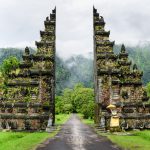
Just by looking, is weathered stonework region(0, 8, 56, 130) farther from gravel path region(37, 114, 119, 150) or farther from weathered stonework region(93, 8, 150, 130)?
gravel path region(37, 114, 119, 150)

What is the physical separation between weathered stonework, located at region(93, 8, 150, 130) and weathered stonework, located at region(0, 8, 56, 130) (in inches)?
230

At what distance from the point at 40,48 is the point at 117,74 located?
428 inches

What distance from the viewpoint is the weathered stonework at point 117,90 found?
39062mm

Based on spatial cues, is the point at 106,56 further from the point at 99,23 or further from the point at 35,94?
the point at 35,94

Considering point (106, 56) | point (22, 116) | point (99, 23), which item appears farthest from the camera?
point (99, 23)

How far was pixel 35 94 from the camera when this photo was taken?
41.1 meters

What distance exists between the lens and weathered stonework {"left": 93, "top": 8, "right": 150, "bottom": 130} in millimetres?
39062

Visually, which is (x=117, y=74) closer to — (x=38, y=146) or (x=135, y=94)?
(x=135, y=94)

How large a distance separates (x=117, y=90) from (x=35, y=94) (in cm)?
959

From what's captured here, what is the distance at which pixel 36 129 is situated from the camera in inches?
1496

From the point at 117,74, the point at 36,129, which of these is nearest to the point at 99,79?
the point at 117,74

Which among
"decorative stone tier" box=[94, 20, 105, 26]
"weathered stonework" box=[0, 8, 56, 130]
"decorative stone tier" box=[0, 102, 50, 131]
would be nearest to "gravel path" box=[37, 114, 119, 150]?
"decorative stone tier" box=[0, 102, 50, 131]

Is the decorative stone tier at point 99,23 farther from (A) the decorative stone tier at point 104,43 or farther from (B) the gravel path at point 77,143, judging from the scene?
(B) the gravel path at point 77,143

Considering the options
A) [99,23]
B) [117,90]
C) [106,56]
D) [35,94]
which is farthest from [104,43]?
[35,94]
